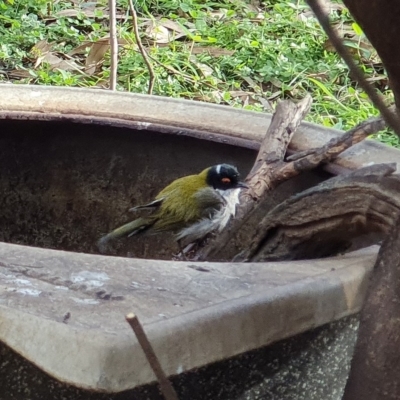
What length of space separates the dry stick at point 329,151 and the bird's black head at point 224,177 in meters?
0.14

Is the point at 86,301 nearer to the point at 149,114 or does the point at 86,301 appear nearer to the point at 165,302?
the point at 165,302

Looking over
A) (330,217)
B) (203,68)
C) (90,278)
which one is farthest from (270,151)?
(203,68)

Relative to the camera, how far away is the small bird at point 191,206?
2.08 m

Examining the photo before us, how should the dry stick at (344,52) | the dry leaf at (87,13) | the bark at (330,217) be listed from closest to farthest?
the dry stick at (344,52), the bark at (330,217), the dry leaf at (87,13)

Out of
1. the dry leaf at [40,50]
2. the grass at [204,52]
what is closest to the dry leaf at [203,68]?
the grass at [204,52]

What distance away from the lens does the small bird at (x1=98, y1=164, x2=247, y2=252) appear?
6.84ft

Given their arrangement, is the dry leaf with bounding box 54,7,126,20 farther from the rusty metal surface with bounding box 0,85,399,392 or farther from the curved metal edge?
the rusty metal surface with bounding box 0,85,399,392

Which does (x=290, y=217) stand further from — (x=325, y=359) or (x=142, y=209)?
(x=142, y=209)

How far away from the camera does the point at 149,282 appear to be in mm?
1148

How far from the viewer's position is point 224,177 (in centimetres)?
206

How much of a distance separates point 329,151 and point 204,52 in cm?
250

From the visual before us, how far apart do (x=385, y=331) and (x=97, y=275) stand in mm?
359

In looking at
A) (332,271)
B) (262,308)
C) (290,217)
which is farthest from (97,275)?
(290,217)

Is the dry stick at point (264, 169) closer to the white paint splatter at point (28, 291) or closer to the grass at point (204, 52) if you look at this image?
the white paint splatter at point (28, 291)
